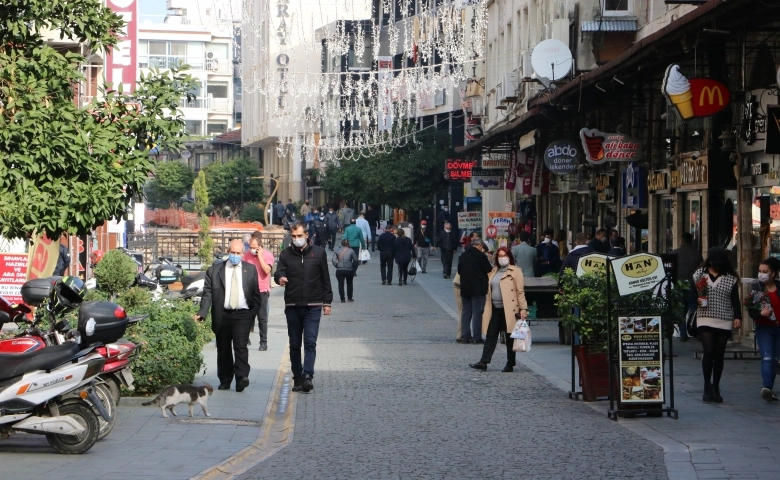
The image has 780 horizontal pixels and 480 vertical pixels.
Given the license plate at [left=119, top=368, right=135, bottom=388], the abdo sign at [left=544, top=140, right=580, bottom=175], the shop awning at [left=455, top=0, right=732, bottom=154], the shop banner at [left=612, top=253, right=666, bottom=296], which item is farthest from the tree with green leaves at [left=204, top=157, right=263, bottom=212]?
the shop banner at [left=612, top=253, right=666, bottom=296]

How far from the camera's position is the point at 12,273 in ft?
58.5

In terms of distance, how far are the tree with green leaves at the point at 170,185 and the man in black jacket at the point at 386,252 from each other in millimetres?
55398

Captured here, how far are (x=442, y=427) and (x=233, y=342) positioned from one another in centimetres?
326

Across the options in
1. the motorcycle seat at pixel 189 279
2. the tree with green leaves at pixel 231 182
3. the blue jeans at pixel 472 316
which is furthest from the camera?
the tree with green leaves at pixel 231 182

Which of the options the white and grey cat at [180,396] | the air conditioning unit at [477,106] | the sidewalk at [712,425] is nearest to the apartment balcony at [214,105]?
the air conditioning unit at [477,106]

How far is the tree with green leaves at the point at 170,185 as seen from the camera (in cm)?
9050

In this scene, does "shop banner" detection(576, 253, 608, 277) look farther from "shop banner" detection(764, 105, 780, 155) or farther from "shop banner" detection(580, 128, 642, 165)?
"shop banner" detection(580, 128, 642, 165)

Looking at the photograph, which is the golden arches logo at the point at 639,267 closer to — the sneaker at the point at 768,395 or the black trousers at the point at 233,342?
the sneaker at the point at 768,395

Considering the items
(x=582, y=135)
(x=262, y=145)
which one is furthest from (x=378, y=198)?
(x=262, y=145)

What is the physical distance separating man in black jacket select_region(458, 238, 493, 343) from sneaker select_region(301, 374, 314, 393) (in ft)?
19.9

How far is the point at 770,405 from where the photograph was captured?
13023mm

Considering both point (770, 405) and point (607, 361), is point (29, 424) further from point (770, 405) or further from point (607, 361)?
point (770, 405)

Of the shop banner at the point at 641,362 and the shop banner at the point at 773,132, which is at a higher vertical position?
the shop banner at the point at 773,132

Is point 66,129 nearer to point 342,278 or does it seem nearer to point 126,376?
point 126,376
